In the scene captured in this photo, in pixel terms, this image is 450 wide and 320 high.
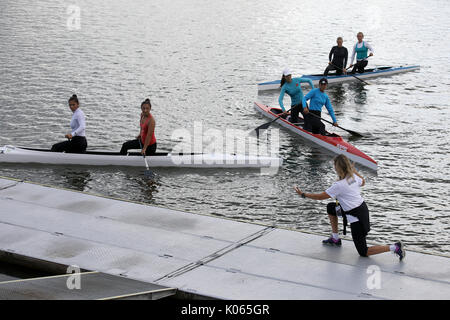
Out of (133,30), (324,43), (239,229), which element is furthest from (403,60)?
(239,229)

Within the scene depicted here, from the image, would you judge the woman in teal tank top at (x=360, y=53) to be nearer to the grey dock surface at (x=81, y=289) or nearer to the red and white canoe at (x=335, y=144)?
the red and white canoe at (x=335, y=144)

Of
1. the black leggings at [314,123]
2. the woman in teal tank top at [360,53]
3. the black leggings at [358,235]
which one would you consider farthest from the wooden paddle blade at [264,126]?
the black leggings at [358,235]

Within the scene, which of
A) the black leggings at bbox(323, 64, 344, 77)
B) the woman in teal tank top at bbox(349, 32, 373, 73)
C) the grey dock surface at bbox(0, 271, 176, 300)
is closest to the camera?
the grey dock surface at bbox(0, 271, 176, 300)

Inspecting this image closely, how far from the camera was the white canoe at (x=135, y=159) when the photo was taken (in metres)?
18.0

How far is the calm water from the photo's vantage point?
53.0 ft

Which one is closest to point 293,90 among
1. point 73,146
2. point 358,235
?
point 73,146

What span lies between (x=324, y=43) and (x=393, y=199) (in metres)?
26.1

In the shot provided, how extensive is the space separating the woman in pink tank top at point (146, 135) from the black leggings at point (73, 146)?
1115mm

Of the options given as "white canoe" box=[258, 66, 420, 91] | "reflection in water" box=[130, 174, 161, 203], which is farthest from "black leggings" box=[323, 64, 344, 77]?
"reflection in water" box=[130, 174, 161, 203]

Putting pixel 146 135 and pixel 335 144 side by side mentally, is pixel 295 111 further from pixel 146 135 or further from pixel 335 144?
pixel 146 135

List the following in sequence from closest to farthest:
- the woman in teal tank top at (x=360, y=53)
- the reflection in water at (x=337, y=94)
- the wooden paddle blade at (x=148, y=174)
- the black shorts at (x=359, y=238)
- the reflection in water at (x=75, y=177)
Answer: the black shorts at (x=359, y=238) → the reflection in water at (x=75, y=177) → the wooden paddle blade at (x=148, y=174) → the reflection in water at (x=337, y=94) → the woman in teal tank top at (x=360, y=53)

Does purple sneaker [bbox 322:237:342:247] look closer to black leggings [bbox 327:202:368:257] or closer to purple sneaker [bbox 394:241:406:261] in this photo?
black leggings [bbox 327:202:368:257]

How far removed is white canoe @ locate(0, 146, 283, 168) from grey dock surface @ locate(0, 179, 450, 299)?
4360 millimetres

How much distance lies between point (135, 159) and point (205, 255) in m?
7.35
